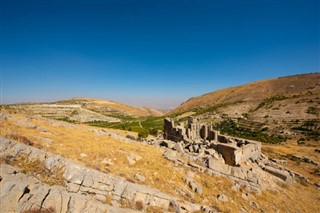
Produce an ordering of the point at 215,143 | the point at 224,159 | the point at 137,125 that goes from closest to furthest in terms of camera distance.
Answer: the point at 224,159
the point at 215,143
the point at 137,125

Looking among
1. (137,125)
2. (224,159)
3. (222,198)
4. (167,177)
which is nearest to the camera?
(222,198)

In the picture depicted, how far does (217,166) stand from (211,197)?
178 inches

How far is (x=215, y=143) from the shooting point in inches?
935

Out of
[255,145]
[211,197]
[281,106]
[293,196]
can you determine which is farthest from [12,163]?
[281,106]

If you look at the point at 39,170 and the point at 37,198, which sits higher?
the point at 39,170

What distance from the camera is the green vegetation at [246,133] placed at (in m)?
50.5

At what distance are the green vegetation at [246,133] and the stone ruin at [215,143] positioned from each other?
2699cm

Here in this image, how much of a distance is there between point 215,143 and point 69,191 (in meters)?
18.2

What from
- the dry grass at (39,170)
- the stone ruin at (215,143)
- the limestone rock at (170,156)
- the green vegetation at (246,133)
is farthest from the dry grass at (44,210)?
the green vegetation at (246,133)

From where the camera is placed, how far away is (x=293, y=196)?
17.7 meters

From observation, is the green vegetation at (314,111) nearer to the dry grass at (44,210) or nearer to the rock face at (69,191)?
the rock face at (69,191)

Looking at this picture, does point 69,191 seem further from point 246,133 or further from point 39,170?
point 246,133

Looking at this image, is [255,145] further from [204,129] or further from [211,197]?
[211,197]

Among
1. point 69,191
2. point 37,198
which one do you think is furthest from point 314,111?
point 37,198
